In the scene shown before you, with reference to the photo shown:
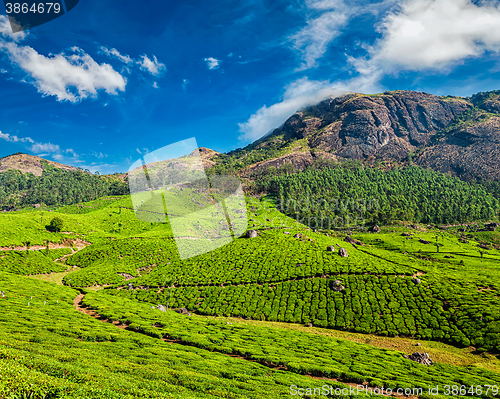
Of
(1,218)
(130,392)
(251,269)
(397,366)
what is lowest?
(397,366)

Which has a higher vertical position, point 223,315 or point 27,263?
point 27,263

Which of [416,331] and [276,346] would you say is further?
[416,331]

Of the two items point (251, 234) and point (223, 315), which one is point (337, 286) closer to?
point (223, 315)

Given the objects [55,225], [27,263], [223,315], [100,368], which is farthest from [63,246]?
[100,368]

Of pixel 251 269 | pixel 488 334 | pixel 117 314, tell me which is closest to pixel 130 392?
pixel 117 314

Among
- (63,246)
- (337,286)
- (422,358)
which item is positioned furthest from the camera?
(63,246)

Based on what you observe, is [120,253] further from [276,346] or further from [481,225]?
[481,225]

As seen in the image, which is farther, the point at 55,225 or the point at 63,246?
the point at 55,225

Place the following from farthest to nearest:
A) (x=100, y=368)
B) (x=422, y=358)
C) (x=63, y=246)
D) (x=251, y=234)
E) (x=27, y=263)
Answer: (x=251, y=234), (x=63, y=246), (x=27, y=263), (x=422, y=358), (x=100, y=368)

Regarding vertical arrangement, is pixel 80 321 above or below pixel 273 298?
above

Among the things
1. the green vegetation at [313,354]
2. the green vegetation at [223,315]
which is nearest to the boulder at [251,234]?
the green vegetation at [223,315]

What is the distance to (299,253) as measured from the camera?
86938 mm

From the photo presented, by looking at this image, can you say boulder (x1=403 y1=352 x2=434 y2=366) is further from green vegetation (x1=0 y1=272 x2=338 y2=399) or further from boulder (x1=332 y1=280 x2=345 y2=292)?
boulder (x1=332 y1=280 x2=345 y2=292)

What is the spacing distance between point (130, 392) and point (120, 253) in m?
96.6
